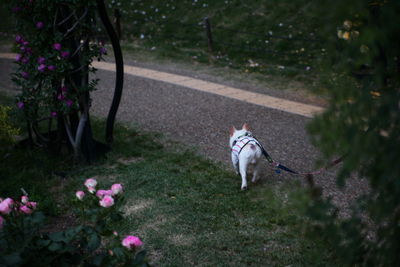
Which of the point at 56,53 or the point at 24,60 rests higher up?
the point at 56,53

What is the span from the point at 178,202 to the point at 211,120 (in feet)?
9.81

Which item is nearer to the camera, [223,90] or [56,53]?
[56,53]

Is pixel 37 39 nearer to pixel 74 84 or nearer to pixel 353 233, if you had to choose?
pixel 74 84

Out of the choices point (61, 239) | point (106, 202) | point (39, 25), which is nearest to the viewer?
point (106, 202)

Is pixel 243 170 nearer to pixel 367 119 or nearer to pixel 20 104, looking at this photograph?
pixel 20 104

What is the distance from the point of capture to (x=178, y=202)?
4992 millimetres

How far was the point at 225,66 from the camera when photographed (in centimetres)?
1134

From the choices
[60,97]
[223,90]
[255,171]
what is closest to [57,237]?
[255,171]

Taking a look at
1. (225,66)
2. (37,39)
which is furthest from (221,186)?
(225,66)

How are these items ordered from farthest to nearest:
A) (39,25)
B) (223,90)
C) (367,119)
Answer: (223,90), (39,25), (367,119)

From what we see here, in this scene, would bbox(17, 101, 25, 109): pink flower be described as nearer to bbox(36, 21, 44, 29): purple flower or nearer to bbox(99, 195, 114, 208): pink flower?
bbox(36, 21, 44, 29): purple flower

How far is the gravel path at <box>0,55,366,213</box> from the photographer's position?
20.3 ft

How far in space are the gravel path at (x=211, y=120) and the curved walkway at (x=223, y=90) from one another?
0.23m

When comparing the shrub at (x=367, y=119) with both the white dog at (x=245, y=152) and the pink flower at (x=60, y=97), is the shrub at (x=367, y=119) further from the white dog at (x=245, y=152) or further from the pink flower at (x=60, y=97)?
the pink flower at (x=60, y=97)
